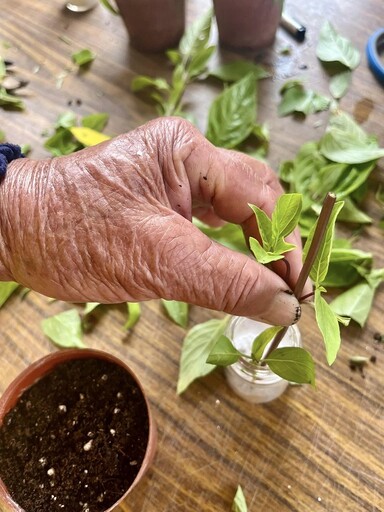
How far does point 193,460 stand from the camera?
23.9 inches

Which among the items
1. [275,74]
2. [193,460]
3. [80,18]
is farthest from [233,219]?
[80,18]

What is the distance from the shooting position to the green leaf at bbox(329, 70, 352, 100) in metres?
0.86

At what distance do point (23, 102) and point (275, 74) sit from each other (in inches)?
17.6

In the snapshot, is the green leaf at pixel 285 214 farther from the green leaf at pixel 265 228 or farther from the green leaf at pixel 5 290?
the green leaf at pixel 5 290

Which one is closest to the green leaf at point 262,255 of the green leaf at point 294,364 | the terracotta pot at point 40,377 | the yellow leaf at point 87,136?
the green leaf at point 294,364

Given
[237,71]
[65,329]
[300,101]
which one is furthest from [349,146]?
[65,329]

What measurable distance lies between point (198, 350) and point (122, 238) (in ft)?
0.81

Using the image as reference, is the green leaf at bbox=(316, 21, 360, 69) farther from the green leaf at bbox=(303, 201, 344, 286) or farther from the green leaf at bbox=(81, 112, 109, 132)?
the green leaf at bbox=(303, 201, 344, 286)

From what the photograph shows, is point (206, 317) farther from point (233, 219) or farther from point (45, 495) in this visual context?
point (45, 495)

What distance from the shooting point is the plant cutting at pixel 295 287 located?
1.21ft

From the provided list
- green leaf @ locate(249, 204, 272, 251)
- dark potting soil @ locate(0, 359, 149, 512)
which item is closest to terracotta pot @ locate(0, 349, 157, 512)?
dark potting soil @ locate(0, 359, 149, 512)

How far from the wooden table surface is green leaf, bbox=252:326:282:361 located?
12cm

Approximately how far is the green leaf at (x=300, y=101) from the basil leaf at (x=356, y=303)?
1.06ft

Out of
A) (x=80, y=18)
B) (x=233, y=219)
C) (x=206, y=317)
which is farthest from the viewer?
(x=80, y=18)
